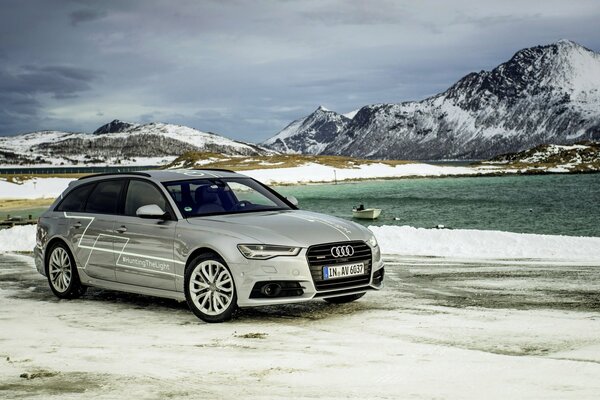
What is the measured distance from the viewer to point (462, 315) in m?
8.94

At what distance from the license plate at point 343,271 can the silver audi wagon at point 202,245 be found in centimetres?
1

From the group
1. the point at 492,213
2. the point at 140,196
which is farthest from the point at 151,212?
the point at 492,213

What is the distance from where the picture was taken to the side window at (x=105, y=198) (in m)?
10.4

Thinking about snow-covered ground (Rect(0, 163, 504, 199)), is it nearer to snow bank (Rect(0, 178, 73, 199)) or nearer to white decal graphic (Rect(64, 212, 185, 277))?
snow bank (Rect(0, 178, 73, 199))

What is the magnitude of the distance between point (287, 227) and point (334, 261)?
2.29 ft

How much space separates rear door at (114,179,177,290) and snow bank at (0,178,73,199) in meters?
81.5

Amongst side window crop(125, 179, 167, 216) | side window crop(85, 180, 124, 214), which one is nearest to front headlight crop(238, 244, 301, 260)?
side window crop(125, 179, 167, 216)

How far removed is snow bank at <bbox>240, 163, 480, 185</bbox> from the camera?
13862 centimetres

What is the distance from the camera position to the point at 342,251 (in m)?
8.79

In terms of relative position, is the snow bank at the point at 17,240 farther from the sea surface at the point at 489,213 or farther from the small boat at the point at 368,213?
the small boat at the point at 368,213

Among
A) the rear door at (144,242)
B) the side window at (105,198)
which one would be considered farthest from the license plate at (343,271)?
the side window at (105,198)

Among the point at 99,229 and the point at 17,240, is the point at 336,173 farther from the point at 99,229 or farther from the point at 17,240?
the point at 99,229

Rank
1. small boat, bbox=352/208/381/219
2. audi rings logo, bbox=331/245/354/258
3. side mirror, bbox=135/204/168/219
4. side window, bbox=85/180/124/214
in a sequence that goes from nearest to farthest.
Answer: audi rings logo, bbox=331/245/354/258 → side mirror, bbox=135/204/168/219 → side window, bbox=85/180/124/214 → small boat, bbox=352/208/381/219

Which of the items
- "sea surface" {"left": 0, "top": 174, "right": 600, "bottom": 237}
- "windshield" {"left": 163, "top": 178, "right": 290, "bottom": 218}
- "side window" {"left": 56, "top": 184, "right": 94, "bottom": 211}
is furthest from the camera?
"sea surface" {"left": 0, "top": 174, "right": 600, "bottom": 237}
